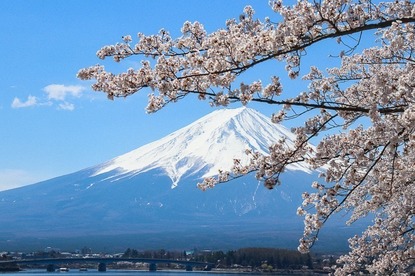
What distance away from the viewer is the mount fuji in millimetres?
117438

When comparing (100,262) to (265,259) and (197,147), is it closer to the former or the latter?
(265,259)

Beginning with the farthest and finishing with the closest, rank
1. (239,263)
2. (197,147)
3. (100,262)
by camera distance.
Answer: (197,147), (100,262), (239,263)

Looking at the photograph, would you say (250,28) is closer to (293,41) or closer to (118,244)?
(293,41)

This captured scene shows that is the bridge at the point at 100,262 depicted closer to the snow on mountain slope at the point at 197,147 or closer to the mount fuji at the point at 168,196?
the mount fuji at the point at 168,196

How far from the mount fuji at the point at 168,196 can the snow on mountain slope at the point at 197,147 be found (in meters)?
0.22

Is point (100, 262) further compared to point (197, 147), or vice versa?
point (197, 147)

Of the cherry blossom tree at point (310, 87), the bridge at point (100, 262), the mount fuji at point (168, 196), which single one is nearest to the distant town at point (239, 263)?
the bridge at point (100, 262)

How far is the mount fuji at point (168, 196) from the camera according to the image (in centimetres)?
11744

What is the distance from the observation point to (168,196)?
13950 cm

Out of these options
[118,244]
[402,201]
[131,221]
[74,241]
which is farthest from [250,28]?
[131,221]

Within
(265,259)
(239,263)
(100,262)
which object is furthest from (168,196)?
(265,259)

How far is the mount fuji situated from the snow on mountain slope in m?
0.22

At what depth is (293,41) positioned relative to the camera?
342cm

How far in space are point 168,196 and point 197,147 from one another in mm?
13824
